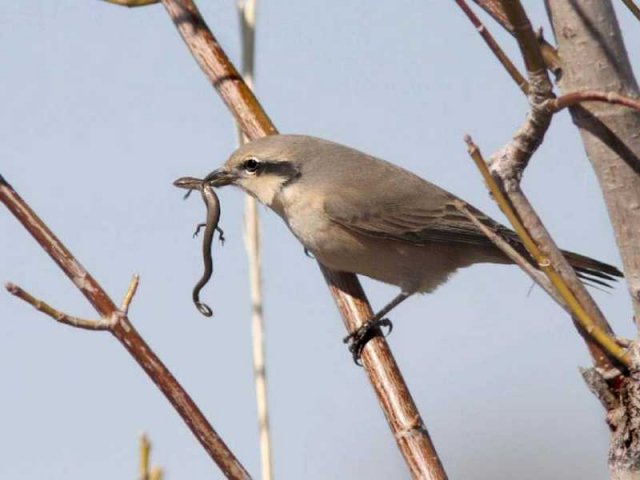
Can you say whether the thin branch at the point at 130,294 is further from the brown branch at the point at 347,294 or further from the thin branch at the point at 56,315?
the brown branch at the point at 347,294

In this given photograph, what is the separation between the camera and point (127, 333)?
1349 millimetres

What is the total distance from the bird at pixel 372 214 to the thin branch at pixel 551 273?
2033 mm

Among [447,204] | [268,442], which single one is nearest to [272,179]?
[447,204]

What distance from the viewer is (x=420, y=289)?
144 inches

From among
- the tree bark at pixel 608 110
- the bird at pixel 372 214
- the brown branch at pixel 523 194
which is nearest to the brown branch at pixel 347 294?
the bird at pixel 372 214

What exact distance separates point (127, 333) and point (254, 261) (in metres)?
1.22

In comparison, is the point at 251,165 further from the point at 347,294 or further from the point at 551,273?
the point at 551,273

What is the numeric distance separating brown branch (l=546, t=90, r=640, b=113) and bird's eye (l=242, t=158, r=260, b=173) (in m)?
2.02

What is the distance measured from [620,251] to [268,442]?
1.17 m

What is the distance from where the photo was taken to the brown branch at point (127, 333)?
129 centimetres

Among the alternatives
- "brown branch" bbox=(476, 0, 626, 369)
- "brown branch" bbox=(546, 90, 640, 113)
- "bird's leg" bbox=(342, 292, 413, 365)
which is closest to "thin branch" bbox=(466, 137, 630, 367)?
"brown branch" bbox=(476, 0, 626, 369)

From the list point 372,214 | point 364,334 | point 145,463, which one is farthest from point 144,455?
point 372,214

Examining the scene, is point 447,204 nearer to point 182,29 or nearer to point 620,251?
point 182,29

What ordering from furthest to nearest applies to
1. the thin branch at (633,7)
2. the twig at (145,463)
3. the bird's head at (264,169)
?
the bird's head at (264,169) < the thin branch at (633,7) < the twig at (145,463)
